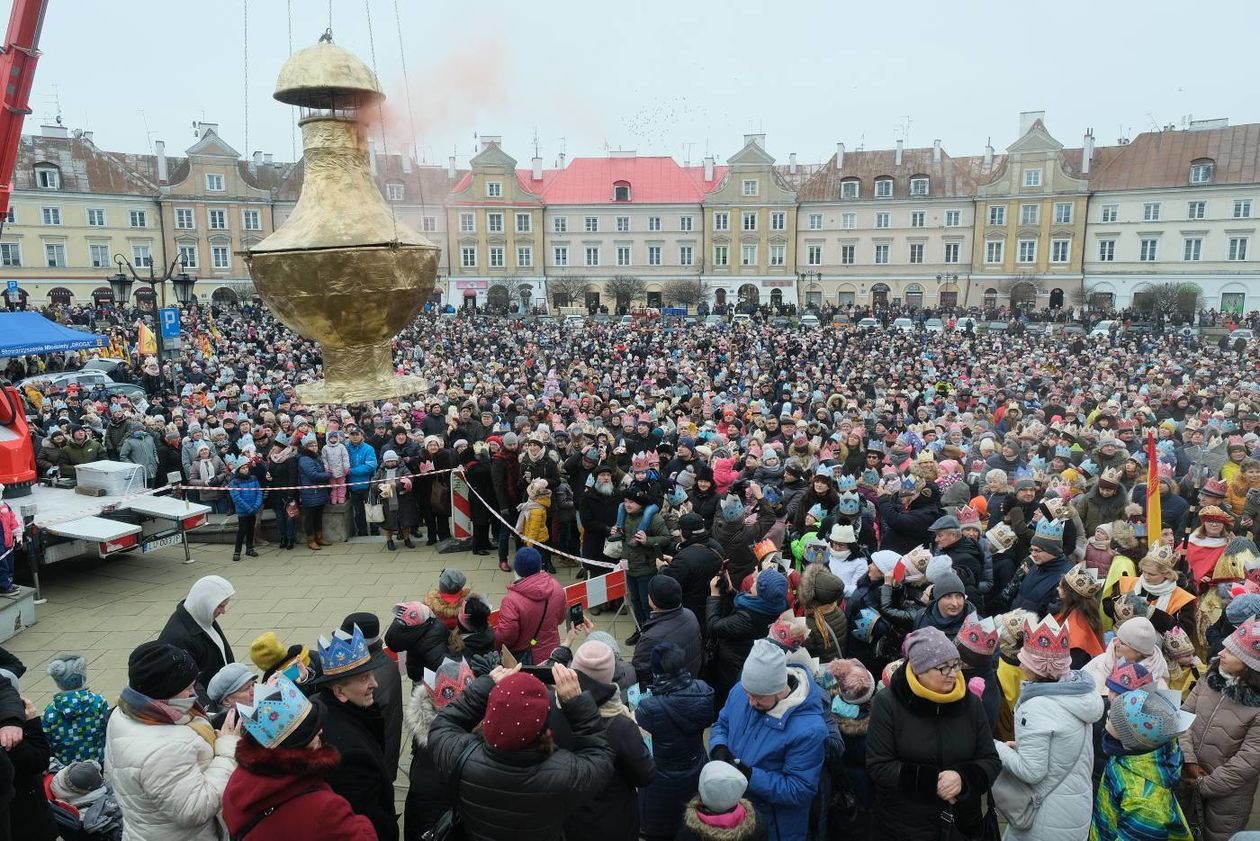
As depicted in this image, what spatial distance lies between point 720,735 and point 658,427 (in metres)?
9.57

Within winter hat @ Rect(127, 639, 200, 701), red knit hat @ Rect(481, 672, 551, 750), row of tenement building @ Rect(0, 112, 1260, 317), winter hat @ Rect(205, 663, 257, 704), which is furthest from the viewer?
row of tenement building @ Rect(0, 112, 1260, 317)

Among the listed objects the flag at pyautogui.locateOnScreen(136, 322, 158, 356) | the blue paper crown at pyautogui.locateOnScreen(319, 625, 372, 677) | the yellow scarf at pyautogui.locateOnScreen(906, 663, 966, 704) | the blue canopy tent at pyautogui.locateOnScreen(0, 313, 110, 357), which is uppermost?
the blue canopy tent at pyautogui.locateOnScreen(0, 313, 110, 357)

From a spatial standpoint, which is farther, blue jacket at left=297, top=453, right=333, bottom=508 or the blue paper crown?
blue jacket at left=297, top=453, right=333, bottom=508

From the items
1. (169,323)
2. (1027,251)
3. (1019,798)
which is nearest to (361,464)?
(1019,798)

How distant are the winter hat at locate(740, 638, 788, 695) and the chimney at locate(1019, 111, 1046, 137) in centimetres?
6097

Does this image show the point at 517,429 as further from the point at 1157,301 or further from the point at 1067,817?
the point at 1157,301

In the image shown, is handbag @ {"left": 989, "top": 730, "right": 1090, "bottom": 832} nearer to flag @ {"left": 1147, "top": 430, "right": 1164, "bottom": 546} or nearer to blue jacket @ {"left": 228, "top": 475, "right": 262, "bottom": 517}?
flag @ {"left": 1147, "top": 430, "right": 1164, "bottom": 546}

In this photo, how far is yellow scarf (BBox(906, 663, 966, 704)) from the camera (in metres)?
3.57

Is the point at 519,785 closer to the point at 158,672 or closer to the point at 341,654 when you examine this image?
the point at 341,654

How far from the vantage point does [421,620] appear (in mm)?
4879

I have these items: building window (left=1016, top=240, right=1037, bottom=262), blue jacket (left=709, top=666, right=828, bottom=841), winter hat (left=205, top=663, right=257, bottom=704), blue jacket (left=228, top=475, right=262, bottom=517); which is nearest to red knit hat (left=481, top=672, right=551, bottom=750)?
blue jacket (left=709, top=666, right=828, bottom=841)

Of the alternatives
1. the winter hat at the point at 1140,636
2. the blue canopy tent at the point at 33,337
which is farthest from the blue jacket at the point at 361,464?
the blue canopy tent at the point at 33,337

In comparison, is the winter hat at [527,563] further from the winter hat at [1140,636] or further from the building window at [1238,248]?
the building window at [1238,248]

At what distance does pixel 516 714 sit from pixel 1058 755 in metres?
2.51
